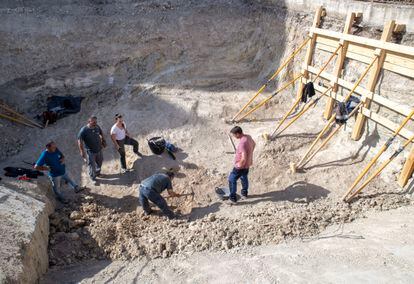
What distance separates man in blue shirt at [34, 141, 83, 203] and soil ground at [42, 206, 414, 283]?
2.29 m

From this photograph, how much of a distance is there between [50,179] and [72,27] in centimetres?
673

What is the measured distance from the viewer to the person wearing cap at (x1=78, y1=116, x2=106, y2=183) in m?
7.65

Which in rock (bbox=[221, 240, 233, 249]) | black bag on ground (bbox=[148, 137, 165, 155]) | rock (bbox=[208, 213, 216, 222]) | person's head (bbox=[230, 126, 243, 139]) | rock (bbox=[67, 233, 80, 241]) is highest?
person's head (bbox=[230, 126, 243, 139])

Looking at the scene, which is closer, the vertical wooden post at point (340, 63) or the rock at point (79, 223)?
the rock at point (79, 223)

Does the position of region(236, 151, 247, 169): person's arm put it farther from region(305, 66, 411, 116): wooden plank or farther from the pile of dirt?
region(305, 66, 411, 116): wooden plank

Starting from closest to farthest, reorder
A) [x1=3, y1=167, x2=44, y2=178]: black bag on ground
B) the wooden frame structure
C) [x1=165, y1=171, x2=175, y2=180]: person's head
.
A: 1. the wooden frame structure
2. [x1=3, y1=167, x2=44, y2=178]: black bag on ground
3. [x1=165, y1=171, x2=175, y2=180]: person's head

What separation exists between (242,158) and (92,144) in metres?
3.61

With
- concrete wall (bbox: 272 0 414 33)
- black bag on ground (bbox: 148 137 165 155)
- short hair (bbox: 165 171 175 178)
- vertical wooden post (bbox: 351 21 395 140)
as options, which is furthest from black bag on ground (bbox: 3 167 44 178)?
concrete wall (bbox: 272 0 414 33)

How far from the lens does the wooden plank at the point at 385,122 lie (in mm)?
6543

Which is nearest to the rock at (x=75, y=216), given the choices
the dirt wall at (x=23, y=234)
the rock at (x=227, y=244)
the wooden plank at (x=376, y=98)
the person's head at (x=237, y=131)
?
the dirt wall at (x=23, y=234)

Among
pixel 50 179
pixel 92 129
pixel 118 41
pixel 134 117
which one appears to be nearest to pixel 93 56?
pixel 118 41

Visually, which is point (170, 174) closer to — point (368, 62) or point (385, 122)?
point (385, 122)

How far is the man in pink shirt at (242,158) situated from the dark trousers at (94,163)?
3471mm

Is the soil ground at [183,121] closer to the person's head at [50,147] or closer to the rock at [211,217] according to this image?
the rock at [211,217]
